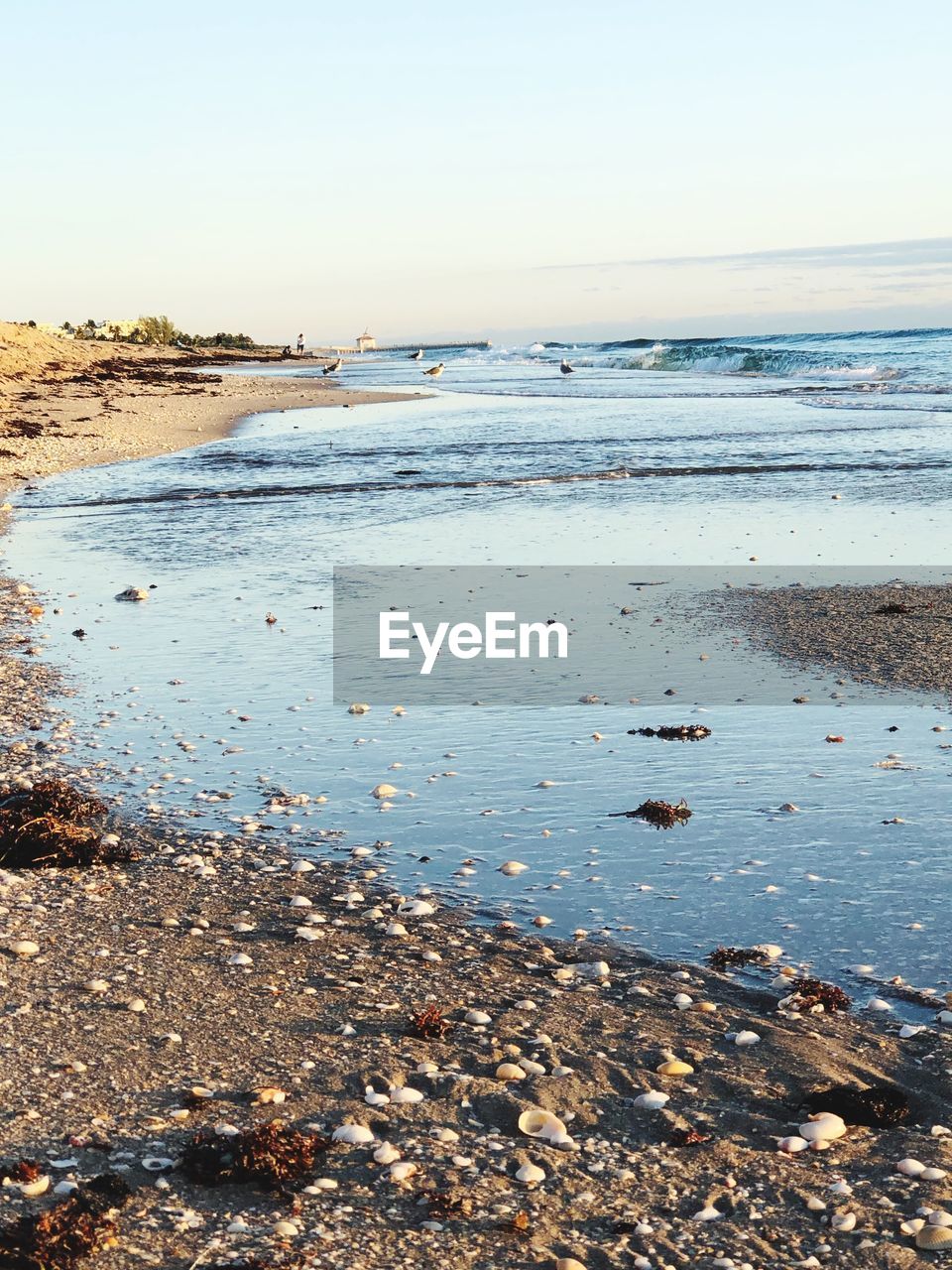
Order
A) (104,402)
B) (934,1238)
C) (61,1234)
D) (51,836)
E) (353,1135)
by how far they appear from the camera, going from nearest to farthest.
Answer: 1. (61,1234)
2. (934,1238)
3. (353,1135)
4. (51,836)
5. (104,402)

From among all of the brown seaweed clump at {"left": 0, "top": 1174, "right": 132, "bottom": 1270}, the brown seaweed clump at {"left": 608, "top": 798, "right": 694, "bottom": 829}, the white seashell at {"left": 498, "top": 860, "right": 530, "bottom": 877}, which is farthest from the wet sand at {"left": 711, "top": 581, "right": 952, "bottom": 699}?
the brown seaweed clump at {"left": 0, "top": 1174, "right": 132, "bottom": 1270}

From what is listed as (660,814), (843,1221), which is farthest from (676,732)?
(843,1221)

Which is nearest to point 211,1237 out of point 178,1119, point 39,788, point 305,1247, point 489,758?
point 305,1247

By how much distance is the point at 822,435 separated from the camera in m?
35.5

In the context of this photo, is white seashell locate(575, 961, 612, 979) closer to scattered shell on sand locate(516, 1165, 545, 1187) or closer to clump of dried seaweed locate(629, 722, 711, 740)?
scattered shell on sand locate(516, 1165, 545, 1187)

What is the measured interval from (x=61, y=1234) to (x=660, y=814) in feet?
15.9

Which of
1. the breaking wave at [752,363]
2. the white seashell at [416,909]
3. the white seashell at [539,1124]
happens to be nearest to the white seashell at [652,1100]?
the white seashell at [539,1124]

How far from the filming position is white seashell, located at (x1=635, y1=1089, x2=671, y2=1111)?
16.4ft

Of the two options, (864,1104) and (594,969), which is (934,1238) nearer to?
(864,1104)

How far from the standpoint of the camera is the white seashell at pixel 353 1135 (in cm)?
470

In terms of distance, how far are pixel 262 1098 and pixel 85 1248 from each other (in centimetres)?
104

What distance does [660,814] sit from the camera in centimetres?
813

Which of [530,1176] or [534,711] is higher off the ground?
[534,711]

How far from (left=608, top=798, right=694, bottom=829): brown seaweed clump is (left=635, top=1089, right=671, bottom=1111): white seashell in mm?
3040
